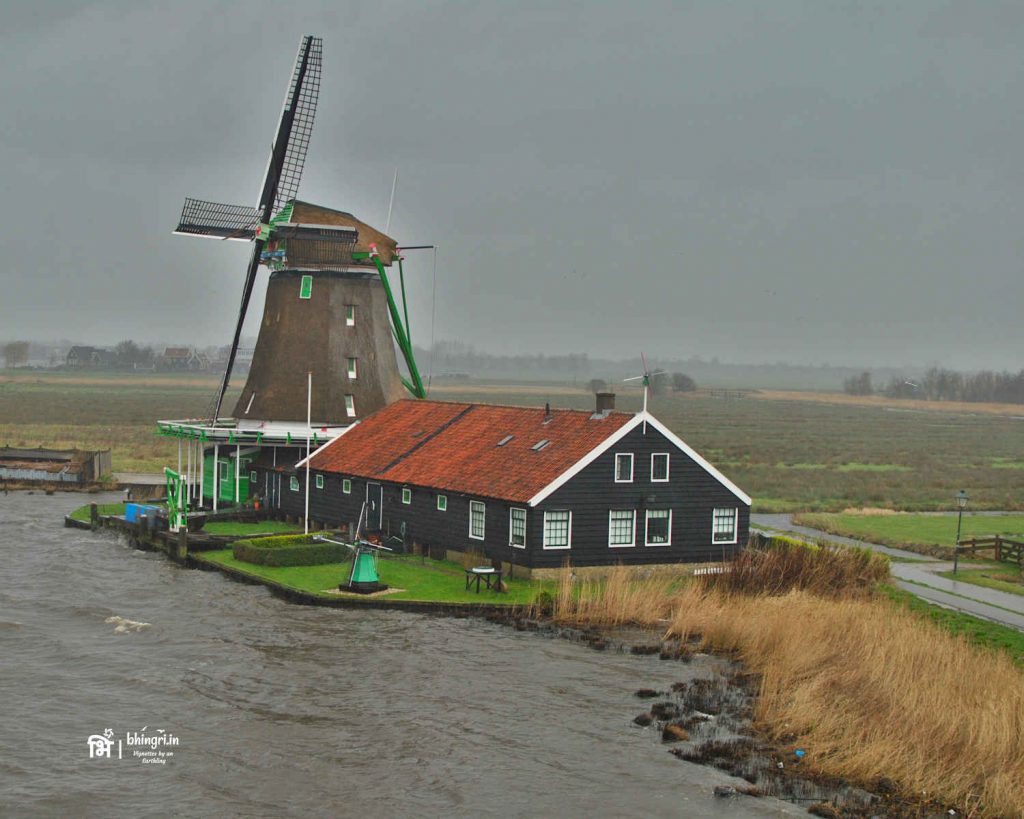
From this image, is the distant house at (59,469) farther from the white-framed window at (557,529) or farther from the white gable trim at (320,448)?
the white-framed window at (557,529)

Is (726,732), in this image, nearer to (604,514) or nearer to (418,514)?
(604,514)

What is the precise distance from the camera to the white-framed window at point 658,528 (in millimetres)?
33219

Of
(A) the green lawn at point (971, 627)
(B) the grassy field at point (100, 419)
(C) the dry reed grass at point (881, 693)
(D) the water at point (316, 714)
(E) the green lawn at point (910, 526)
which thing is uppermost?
(B) the grassy field at point (100, 419)

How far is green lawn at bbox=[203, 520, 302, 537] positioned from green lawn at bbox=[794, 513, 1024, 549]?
59.8ft

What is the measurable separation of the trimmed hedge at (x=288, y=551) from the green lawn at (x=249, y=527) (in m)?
3.62

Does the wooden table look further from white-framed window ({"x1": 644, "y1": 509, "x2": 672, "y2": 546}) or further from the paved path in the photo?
the paved path

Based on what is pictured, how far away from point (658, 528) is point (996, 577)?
942 centimetres

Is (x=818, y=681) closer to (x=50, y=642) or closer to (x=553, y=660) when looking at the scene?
(x=553, y=660)

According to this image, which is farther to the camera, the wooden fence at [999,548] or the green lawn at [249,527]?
the green lawn at [249,527]

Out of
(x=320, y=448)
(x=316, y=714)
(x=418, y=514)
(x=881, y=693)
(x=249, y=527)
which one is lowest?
(x=316, y=714)

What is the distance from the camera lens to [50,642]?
27109mm

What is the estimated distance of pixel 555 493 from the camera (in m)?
31.8

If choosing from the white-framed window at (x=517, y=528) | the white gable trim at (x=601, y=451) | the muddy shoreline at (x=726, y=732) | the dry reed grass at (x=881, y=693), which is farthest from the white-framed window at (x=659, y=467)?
the muddy shoreline at (x=726, y=732)

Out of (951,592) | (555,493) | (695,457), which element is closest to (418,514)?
(555,493)
